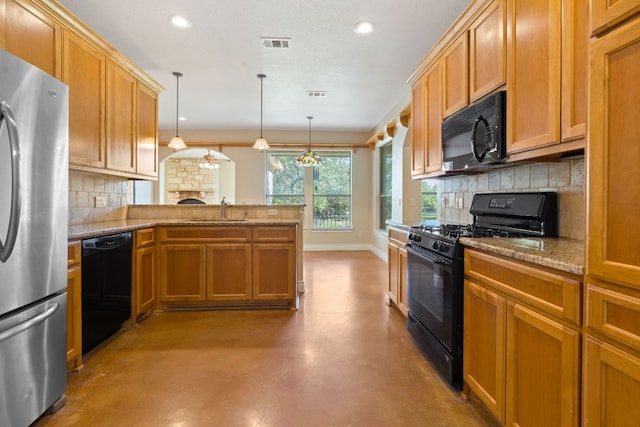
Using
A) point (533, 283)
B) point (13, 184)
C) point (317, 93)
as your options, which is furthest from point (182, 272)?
point (317, 93)

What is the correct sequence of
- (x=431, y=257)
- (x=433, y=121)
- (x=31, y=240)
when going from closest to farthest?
1. (x=31, y=240)
2. (x=431, y=257)
3. (x=433, y=121)

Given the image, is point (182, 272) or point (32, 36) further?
point (182, 272)

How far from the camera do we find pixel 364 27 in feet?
10.1

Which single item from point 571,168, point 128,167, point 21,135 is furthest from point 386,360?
point 128,167

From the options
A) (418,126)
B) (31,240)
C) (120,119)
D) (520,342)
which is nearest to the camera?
(520,342)

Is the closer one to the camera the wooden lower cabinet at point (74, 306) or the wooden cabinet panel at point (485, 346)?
the wooden cabinet panel at point (485, 346)

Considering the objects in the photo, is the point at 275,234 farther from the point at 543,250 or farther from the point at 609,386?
the point at 609,386

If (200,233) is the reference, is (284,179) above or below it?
above

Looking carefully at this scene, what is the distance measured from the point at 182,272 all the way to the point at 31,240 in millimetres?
1880

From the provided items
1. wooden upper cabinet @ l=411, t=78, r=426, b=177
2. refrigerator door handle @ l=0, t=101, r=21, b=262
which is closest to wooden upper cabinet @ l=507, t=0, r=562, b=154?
wooden upper cabinet @ l=411, t=78, r=426, b=177

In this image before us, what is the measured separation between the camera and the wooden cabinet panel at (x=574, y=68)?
1.42m

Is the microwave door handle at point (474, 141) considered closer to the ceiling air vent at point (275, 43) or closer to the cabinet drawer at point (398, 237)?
the cabinet drawer at point (398, 237)

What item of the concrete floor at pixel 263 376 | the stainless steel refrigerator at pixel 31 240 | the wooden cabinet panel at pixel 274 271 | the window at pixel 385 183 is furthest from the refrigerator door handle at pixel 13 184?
the window at pixel 385 183

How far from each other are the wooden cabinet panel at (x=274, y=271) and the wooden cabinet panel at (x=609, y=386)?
258 cm
